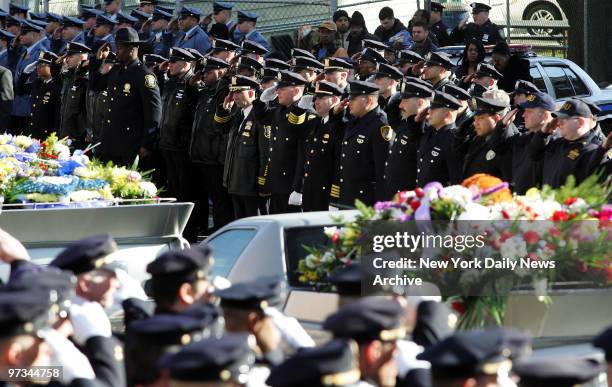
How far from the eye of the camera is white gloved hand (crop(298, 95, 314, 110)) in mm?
13218

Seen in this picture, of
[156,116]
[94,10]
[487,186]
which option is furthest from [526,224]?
[94,10]

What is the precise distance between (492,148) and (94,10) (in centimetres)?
1049

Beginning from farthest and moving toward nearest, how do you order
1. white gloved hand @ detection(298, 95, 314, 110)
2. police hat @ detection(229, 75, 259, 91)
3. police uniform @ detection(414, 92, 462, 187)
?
1. police hat @ detection(229, 75, 259, 91)
2. white gloved hand @ detection(298, 95, 314, 110)
3. police uniform @ detection(414, 92, 462, 187)

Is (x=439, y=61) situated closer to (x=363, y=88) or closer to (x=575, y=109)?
(x=363, y=88)

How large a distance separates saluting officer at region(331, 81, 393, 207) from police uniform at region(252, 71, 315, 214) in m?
0.91

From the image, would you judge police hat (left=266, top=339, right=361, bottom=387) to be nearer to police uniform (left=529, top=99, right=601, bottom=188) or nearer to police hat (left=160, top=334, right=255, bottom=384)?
police hat (left=160, top=334, right=255, bottom=384)

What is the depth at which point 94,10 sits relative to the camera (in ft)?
66.0

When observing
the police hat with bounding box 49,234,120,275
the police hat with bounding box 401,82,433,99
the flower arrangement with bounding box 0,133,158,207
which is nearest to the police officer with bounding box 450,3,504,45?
the police hat with bounding box 401,82,433,99

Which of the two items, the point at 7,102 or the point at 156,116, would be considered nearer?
the point at 156,116

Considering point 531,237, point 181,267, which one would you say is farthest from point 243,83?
point 181,267

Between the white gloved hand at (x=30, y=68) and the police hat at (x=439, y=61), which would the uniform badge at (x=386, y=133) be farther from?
the white gloved hand at (x=30, y=68)

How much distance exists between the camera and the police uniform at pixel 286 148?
42.7 ft

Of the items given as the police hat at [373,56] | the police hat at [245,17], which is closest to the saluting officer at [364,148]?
the police hat at [373,56]

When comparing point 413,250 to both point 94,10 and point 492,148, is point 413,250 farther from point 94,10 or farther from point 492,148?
point 94,10
